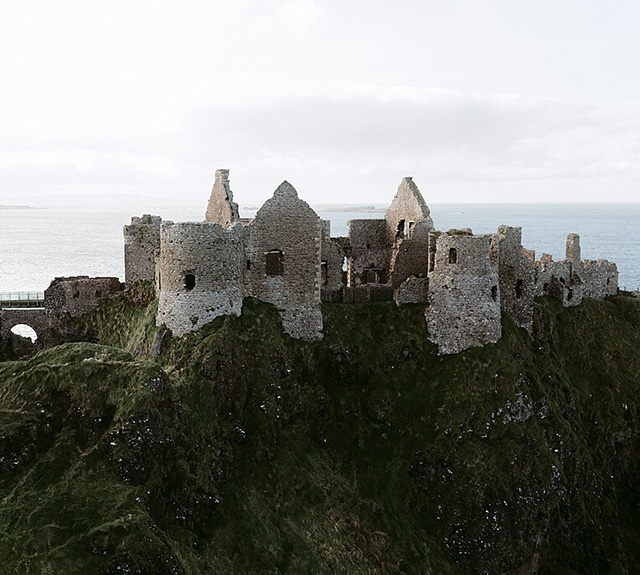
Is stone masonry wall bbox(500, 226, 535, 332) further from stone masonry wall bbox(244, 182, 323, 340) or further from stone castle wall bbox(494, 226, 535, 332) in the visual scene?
stone masonry wall bbox(244, 182, 323, 340)

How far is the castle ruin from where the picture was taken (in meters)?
32.7

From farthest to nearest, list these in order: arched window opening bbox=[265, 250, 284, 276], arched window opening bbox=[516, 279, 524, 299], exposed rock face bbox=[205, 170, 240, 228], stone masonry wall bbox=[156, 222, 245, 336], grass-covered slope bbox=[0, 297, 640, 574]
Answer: arched window opening bbox=[516, 279, 524, 299] → exposed rock face bbox=[205, 170, 240, 228] → arched window opening bbox=[265, 250, 284, 276] → stone masonry wall bbox=[156, 222, 245, 336] → grass-covered slope bbox=[0, 297, 640, 574]

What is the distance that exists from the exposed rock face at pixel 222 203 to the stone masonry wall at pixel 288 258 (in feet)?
9.51

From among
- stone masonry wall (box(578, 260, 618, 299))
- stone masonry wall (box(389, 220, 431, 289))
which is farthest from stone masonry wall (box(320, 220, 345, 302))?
stone masonry wall (box(578, 260, 618, 299))

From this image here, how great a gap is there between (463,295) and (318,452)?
12091mm

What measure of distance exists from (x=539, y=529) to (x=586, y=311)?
64.0ft

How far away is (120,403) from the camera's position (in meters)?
25.7

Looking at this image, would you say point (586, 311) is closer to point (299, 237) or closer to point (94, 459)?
point (299, 237)

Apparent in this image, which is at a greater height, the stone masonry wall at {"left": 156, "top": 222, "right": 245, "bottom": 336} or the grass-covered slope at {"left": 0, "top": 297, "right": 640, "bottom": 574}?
the stone masonry wall at {"left": 156, "top": 222, "right": 245, "bottom": 336}

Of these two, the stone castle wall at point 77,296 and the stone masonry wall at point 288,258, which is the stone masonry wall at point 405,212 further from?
the stone castle wall at point 77,296

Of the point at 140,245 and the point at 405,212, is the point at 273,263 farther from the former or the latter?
the point at 405,212

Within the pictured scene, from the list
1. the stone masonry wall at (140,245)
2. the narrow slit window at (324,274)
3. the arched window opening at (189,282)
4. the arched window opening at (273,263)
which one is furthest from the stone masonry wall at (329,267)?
the stone masonry wall at (140,245)

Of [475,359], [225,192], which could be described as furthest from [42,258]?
[475,359]

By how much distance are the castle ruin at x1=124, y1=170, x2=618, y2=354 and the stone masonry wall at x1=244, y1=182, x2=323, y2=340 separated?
54 mm
